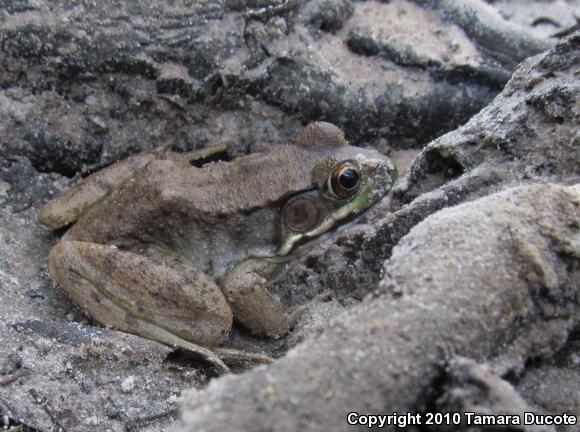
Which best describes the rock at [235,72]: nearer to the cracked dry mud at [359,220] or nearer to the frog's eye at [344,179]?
the cracked dry mud at [359,220]

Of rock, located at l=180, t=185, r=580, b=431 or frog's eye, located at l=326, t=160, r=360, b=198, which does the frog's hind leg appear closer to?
frog's eye, located at l=326, t=160, r=360, b=198

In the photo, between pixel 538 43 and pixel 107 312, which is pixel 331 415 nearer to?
pixel 107 312

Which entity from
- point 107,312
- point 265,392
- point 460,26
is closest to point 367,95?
point 460,26

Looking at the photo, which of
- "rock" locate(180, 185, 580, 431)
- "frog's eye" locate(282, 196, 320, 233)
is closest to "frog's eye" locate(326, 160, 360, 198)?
"frog's eye" locate(282, 196, 320, 233)

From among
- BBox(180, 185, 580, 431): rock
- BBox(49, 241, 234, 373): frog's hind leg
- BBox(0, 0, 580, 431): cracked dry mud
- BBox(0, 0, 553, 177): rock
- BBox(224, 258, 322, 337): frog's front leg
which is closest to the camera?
BBox(180, 185, 580, 431): rock

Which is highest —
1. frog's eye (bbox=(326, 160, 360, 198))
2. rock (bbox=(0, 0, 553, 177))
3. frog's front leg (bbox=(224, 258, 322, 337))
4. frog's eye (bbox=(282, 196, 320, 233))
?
rock (bbox=(0, 0, 553, 177))

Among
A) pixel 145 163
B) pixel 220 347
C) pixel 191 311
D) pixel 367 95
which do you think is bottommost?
pixel 220 347

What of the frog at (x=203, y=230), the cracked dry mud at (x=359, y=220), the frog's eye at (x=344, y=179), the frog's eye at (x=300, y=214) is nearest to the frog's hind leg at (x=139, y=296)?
the frog at (x=203, y=230)

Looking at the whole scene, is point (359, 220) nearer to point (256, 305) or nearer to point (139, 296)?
point (256, 305)
